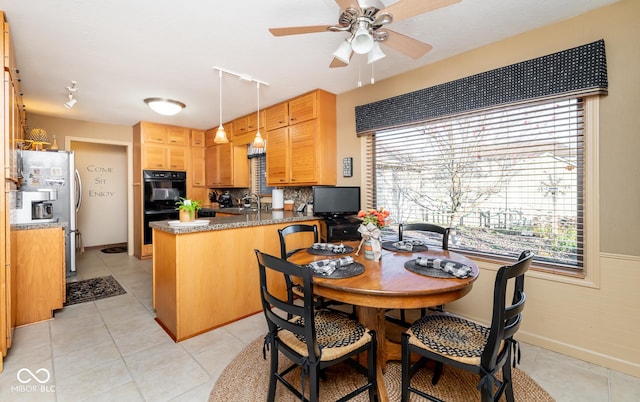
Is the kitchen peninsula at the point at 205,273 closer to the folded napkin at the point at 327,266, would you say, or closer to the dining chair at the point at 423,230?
the folded napkin at the point at 327,266

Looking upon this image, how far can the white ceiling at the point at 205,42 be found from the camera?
196 centimetres

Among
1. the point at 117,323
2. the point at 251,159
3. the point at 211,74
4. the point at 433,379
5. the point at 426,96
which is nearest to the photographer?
the point at 433,379

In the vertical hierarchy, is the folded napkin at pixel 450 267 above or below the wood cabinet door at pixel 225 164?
below

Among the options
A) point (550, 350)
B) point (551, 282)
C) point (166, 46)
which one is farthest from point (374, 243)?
point (166, 46)

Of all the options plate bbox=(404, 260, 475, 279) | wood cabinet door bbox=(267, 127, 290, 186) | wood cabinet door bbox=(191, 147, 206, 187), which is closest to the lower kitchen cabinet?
wood cabinet door bbox=(267, 127, 290, 186)

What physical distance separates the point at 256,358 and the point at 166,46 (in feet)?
8.89

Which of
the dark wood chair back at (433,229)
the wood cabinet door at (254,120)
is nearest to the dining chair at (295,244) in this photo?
the dark wood chair back at (433,229)

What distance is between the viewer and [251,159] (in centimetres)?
509

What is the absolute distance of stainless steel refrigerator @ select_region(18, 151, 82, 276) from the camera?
11.8 feet

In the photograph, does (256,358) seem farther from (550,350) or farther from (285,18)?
(285,18)

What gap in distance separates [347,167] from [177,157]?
11.7ft

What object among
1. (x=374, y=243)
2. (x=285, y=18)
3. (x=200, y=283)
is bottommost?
(x=200, y=283)

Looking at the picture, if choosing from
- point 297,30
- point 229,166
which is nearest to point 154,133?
point 229,166

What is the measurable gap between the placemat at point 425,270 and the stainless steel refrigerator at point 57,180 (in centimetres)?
432
